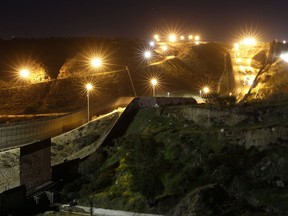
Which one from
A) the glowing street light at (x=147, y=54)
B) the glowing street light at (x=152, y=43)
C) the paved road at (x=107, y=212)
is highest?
the glowing street light at (x=152, y=43)

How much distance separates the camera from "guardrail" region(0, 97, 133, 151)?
1245 inches

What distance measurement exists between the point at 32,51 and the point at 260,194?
6528 centimetres

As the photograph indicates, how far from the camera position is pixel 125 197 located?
25.8 m

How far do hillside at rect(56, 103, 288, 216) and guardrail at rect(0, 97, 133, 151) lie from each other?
212 inches

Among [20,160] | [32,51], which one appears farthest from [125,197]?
[32,51]

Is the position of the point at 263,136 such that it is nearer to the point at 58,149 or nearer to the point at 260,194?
the point at 260,194

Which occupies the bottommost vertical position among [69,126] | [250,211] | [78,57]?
[250,211]

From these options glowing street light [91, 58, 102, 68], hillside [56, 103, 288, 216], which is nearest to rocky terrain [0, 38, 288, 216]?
hillside [56, 103, 288, 216]

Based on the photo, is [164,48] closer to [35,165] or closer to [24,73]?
[24,73]

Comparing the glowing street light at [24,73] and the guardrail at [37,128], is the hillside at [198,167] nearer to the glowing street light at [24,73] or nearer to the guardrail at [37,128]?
the guardrail at [37,128]

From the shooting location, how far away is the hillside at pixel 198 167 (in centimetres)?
2108

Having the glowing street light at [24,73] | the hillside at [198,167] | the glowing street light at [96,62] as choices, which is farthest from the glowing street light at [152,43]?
the hillside at [198,167]

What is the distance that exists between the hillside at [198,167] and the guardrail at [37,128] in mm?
5382

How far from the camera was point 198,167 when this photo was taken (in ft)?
84.6
